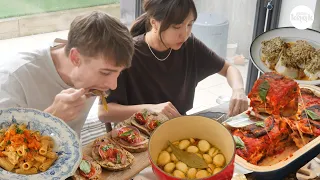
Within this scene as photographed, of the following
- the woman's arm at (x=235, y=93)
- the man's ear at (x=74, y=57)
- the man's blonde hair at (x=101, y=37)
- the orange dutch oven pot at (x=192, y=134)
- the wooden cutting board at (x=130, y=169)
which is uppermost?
the man's blonde hair at (x=101, y=37)

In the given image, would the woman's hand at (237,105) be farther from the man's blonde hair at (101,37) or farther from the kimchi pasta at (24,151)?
the kimchi pasta at (24,151)

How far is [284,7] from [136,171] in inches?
77.0

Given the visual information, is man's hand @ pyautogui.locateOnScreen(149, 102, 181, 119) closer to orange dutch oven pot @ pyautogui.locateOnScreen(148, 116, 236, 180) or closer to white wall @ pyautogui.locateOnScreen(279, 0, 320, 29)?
orange dutch oven pot @ pyautogui.locateOnScreen(148, 116, 236, 180)

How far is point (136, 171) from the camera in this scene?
1.24 meters

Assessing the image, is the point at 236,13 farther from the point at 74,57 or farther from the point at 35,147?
the point at 35,147

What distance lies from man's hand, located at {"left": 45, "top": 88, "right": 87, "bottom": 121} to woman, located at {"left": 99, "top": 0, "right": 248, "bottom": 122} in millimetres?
364

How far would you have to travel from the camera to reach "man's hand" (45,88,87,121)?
4.02 feet

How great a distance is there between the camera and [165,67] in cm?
195

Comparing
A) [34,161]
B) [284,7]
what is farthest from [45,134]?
[284,7]

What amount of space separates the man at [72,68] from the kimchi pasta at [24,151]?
15cm

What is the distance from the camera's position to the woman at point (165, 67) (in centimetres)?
171

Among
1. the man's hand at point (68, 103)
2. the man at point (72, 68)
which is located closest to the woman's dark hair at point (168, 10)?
the man at point (72, 68)

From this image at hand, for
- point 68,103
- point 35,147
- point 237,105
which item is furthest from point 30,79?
point 237,105

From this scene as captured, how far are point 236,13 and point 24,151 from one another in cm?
282
